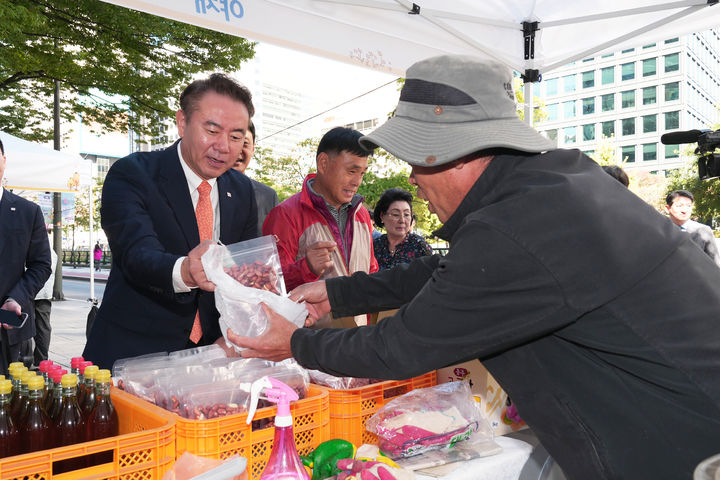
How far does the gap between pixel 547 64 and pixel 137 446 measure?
3897 mm

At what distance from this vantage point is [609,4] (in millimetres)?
3754

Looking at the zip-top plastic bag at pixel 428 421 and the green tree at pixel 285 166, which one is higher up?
the green tree at pixel 285 166

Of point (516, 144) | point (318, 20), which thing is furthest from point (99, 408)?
point (318, 20)

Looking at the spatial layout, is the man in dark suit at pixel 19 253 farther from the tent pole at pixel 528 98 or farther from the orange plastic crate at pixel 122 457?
the tent pole at pixel 528 98

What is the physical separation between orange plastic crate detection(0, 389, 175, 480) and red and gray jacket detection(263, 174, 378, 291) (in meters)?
1.59

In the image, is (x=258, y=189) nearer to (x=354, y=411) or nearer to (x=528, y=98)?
(x=354, y=411)

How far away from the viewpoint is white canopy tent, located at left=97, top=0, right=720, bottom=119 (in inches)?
116

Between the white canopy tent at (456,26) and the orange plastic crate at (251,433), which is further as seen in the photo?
the white canopy tent at (456,26)

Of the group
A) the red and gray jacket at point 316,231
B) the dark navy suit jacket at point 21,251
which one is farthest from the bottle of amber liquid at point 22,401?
the dark navy suit jacket at point 21,251

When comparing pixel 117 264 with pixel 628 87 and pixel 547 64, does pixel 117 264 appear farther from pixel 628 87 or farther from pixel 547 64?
pixel 628 87

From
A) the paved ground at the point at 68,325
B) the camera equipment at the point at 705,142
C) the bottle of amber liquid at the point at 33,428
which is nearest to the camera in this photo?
the bottle of amber liquid at the point at 33,428

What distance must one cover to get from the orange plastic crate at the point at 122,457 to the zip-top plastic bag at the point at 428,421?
0.68 meters

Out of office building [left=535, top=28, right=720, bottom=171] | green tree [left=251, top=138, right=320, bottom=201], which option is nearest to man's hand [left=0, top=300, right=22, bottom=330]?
green tree [left=251, top=138, right=320, bottom=201]

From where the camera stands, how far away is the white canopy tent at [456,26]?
2.94m
